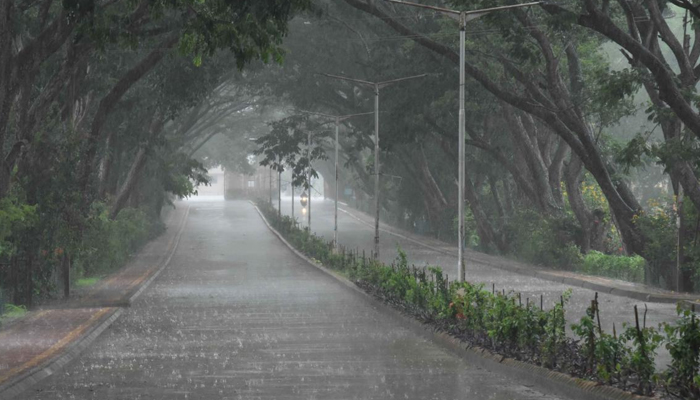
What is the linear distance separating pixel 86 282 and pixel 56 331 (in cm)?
1500

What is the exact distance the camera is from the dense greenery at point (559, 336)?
37.9ft

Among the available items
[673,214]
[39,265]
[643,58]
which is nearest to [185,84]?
[39,265]

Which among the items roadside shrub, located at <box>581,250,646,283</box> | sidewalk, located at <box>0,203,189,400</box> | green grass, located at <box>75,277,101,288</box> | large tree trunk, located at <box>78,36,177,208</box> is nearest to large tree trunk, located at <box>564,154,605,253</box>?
roadside shrub, located at <box>581,250,646,283</box>

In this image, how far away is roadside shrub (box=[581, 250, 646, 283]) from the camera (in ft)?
119

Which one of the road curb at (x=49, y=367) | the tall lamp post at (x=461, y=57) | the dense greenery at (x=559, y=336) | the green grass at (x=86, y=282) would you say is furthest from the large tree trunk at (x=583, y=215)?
the road curb at (x=49, y=367)

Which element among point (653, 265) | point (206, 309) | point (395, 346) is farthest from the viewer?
point (653, 265)

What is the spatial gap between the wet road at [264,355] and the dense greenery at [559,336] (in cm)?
59

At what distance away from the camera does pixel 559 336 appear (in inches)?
594

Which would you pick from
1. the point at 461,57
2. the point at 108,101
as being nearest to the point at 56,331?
the point at 108,101

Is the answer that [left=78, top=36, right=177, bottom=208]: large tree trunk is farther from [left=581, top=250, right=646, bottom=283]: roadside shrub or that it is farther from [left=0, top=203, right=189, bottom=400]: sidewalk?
[left=581, top=250, right=646, bottom=283]: roadside shrub

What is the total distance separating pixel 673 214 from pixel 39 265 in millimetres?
18168

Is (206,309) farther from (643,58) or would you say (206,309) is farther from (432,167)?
(432,167)

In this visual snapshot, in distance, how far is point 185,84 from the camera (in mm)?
31078

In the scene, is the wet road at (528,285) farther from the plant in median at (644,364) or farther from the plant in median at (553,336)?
the plant in median at (644,364)
